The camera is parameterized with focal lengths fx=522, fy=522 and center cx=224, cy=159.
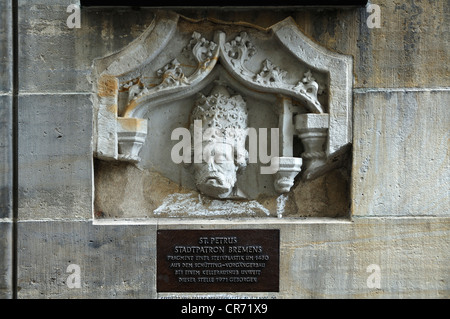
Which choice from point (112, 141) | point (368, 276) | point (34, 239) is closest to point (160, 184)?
point (112, 141)

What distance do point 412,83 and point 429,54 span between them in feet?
0.97

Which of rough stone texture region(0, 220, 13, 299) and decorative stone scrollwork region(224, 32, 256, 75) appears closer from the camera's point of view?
rough stone texture region(0, 220, 13, 299)

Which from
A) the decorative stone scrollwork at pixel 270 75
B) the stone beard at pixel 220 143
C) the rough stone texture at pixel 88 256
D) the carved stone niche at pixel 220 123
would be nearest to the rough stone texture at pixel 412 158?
the carved stone niche at pixel 220 123

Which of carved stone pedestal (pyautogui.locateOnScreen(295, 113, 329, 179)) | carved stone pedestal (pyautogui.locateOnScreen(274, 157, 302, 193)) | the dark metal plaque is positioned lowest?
the dark metal plaque

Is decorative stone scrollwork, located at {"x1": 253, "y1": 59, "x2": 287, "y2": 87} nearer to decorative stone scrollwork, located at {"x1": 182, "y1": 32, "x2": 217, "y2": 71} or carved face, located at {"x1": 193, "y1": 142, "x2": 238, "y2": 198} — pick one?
A: decorative stone scrollwork, located at {"x1": 182, "y1": 32, "x2": 217, "y2": 71}

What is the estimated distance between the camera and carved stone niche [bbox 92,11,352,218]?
4.61m

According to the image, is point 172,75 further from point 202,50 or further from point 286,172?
point 286,172

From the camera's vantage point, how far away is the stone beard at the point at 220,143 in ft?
15.0

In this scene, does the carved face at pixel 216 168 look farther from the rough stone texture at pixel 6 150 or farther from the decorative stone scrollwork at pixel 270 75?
the rough stone texture at pixel 6 150

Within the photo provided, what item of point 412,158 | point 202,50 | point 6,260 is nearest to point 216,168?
point 202,50

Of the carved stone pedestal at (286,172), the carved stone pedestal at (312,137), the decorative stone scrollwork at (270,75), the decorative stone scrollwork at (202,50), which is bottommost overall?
the carved stone pedestal at (286,172)

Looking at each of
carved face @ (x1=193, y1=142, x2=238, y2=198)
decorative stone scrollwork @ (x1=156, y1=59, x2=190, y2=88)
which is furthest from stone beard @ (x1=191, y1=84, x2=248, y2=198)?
decorative stone scrollwork @ (x1=156, y1=59, x2=190, y2=88)

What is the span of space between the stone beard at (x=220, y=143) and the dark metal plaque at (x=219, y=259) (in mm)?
418

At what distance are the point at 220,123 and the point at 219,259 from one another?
3.95 feet
